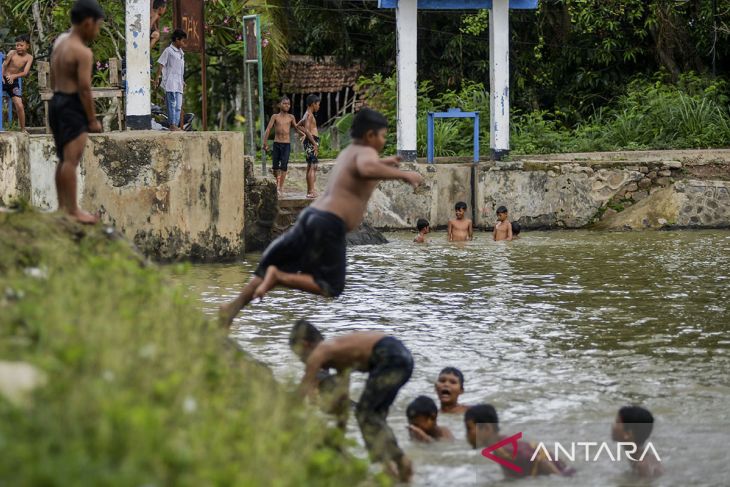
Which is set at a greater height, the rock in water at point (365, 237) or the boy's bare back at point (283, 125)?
the boy's bare back at point (283, 125)

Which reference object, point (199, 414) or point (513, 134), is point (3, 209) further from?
point (513, 134)

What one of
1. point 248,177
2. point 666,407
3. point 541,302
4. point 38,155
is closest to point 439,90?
point 248,177

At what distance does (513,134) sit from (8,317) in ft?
56.8

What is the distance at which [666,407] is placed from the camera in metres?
7.01

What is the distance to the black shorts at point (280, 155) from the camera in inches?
650

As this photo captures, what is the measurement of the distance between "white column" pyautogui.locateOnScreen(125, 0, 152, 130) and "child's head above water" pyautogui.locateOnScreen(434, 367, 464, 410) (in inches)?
327

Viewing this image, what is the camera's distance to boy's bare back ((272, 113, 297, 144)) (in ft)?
54.0

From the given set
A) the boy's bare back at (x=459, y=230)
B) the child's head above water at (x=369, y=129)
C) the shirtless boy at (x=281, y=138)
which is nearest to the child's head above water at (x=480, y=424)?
the child's head above water at (x=369, y=129)

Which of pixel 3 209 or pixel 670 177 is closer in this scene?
pixel 3 209

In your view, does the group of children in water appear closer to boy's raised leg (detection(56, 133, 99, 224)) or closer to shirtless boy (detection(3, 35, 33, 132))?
boy's raised leg (detection(56, 133, 99, 224))

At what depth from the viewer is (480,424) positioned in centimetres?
634

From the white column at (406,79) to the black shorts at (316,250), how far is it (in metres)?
11.1

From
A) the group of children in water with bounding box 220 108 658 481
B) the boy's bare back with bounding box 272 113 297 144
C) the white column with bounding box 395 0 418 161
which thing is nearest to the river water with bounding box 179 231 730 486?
the group of children in water with bounding box 220 108 658 481

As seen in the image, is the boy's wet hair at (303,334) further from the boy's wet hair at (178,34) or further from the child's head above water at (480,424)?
the boy's wet hair at (178,34)
